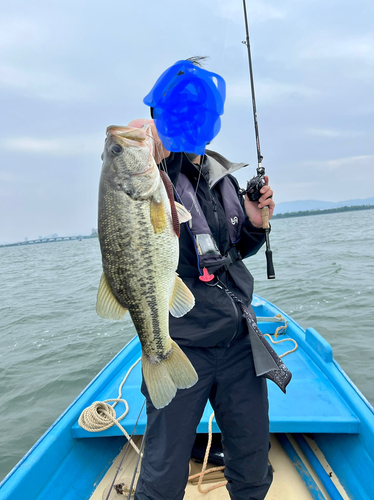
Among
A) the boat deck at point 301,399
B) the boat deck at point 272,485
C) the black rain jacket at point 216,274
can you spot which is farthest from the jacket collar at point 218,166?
the boat deck at point 272,485

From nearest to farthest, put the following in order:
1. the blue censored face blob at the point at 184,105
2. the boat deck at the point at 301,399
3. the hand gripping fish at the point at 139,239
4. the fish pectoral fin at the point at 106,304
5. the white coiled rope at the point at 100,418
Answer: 1. the hand gripping fish at the point at 139,239
2. the fish pectoral fin at the point at 106,304
3. the blue censored face blob at the point at 184,105
4. the boat deck at the point at 301,399
5. the white coiled rope at the point at 100,418

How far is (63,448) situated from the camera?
2838mm

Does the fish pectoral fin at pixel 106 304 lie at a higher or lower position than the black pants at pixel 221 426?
higher

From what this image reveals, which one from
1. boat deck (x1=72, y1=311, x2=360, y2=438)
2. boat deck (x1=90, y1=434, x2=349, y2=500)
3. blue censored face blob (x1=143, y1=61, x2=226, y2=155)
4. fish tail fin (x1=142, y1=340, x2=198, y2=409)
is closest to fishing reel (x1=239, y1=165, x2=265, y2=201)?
blue censored face blob (x1=143, y1=61, x2=226, y2=155)

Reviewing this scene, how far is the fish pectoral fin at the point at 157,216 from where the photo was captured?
1.60m

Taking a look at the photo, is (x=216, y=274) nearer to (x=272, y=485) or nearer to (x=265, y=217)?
(x=265, y=217)

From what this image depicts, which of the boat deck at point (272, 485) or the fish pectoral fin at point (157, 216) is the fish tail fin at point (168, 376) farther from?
the boat deck at point (272, 485)

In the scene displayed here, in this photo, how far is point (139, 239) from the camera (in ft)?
5.24

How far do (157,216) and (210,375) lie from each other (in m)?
1.02

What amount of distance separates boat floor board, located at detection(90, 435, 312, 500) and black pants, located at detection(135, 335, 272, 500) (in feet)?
3.21

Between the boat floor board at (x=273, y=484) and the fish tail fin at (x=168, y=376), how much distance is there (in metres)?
1.78

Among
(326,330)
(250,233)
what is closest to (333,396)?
(250,233)

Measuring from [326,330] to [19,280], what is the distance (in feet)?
58.9

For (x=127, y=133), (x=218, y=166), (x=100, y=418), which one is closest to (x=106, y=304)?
(x=127, y=133)
